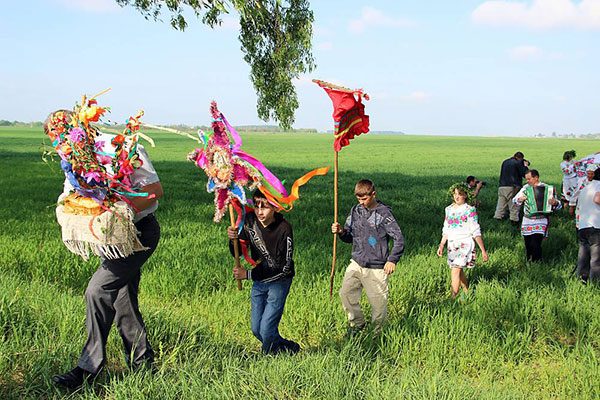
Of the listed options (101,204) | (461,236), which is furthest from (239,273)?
(461,236)

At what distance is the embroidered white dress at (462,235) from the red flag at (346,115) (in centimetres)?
214

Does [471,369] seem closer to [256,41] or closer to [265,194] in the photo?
[265,194]

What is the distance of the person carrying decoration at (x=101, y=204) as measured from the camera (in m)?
3.15

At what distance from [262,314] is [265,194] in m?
1.08

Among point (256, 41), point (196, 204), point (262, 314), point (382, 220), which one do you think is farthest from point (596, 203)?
point (196, 204)

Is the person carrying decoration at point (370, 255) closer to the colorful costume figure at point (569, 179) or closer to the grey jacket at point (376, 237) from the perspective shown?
the grey jacket at point (376, 237)

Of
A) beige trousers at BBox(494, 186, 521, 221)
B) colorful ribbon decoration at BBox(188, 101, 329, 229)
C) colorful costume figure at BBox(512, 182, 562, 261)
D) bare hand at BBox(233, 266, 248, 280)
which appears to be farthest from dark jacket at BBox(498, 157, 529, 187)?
bare hand at BBox(233, 266, 248, 280)

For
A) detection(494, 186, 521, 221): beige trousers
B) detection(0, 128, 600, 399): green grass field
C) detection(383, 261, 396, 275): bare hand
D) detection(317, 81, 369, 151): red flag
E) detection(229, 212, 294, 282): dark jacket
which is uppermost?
detection(317, 81, 369, 151): red flag

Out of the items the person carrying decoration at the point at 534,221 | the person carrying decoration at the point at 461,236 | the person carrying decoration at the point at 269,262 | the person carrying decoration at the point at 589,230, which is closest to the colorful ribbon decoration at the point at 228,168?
the person carrying decoration at the point at 269,262

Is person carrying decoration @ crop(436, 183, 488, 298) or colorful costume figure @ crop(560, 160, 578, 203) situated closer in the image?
person carrying decoration @ crop(436, 183, 488, 298)

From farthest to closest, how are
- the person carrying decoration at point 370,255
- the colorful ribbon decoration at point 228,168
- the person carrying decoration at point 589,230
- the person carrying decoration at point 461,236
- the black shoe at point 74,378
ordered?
the person carrying decoration at point 589,230, the person carrying decoration at point 461,236, the person carrying decoration at point 370,255, the colorful ribbon decoration at point 228,168, the black shoe at point 74,378

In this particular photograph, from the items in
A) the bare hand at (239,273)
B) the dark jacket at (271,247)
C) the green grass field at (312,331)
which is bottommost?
the green grass field at (312,331)

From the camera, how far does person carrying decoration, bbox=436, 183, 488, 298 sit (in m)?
6.03

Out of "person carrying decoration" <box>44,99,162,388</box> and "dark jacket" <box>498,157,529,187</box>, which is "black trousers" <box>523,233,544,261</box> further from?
"person carrying decoration" <box>44,99,162,388</box>
